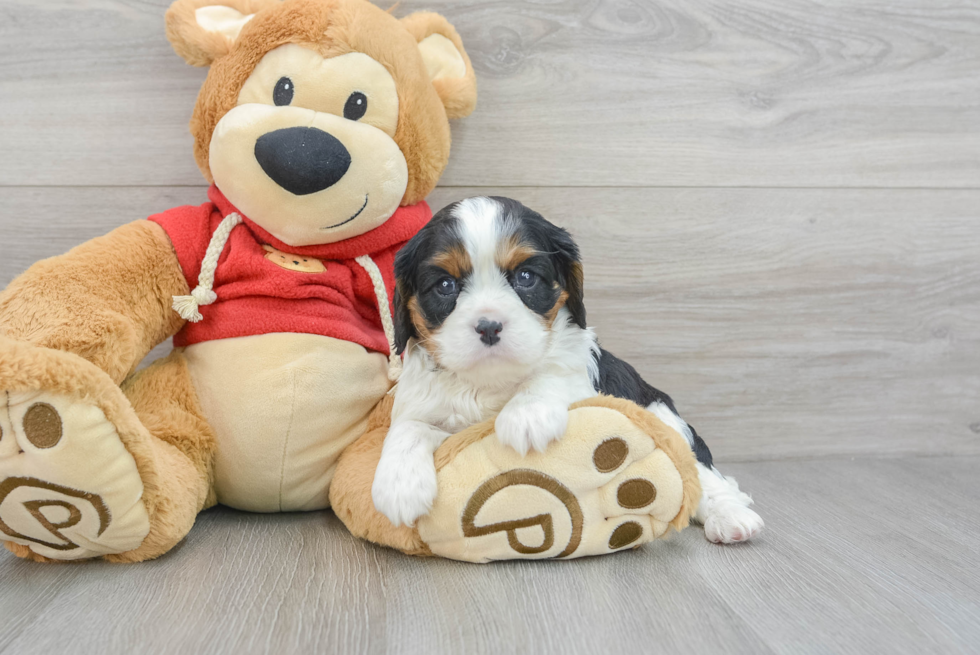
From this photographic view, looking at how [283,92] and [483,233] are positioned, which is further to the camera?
[283,92]

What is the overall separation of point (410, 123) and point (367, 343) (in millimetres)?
515

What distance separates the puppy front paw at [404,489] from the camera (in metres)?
1.28

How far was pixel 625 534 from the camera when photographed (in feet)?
4.47

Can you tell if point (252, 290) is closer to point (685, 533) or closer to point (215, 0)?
point (215, 0)

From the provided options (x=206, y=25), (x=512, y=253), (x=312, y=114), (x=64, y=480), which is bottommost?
(x=64, y=480)

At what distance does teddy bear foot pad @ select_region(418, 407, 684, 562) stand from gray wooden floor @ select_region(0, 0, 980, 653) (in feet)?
0.84

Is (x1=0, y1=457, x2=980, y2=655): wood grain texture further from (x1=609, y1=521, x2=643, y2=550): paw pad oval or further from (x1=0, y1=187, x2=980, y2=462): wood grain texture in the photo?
(x1=0, y1=187, x2=980, y2=462): wood grain texture

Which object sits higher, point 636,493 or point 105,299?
point 105,299

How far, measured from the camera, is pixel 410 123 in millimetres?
1604

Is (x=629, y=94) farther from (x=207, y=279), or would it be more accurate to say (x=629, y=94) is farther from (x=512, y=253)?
(x=207, y=279)

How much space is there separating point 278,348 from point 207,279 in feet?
0.74

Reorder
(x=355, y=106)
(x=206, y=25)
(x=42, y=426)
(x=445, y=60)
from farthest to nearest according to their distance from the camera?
(x=445, y=60), (x=206, y=25), (x=355, y=106), (x=42, y=426)

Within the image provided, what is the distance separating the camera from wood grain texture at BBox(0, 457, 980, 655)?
3.59 feet

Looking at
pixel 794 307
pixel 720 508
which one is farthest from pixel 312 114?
pixel 794 307
